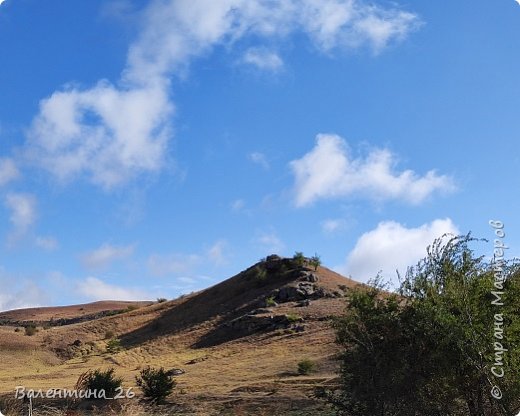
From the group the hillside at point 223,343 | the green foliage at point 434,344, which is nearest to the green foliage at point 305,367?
the hillside at point 223,343

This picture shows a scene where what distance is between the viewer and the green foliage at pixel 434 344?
1161cm

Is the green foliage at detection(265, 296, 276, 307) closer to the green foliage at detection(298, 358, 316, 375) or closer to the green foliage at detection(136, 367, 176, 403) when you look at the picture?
the green foliage at detection(298, 358, 316, 375)

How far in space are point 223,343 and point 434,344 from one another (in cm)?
3614

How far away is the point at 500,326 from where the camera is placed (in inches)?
464

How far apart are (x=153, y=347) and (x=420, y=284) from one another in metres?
43.1

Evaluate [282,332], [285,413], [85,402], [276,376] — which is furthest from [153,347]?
[285,413]

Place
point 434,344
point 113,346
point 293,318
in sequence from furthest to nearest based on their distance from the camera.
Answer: point 113,346 < point 293,318 < point 434,344

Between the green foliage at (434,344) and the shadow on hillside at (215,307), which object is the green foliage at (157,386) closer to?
the green foliage at (434,344)

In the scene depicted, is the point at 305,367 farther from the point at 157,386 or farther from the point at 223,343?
the point at 223,343

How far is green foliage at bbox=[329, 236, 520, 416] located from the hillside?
624 centimetres

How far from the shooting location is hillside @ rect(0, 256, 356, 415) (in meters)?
25.3

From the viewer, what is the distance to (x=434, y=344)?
1241 centimetres

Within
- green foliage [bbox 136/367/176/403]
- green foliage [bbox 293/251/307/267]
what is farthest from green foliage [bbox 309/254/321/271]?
green foliage [bbox 136/367/176/403]

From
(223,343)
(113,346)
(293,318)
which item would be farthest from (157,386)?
(113,346)
